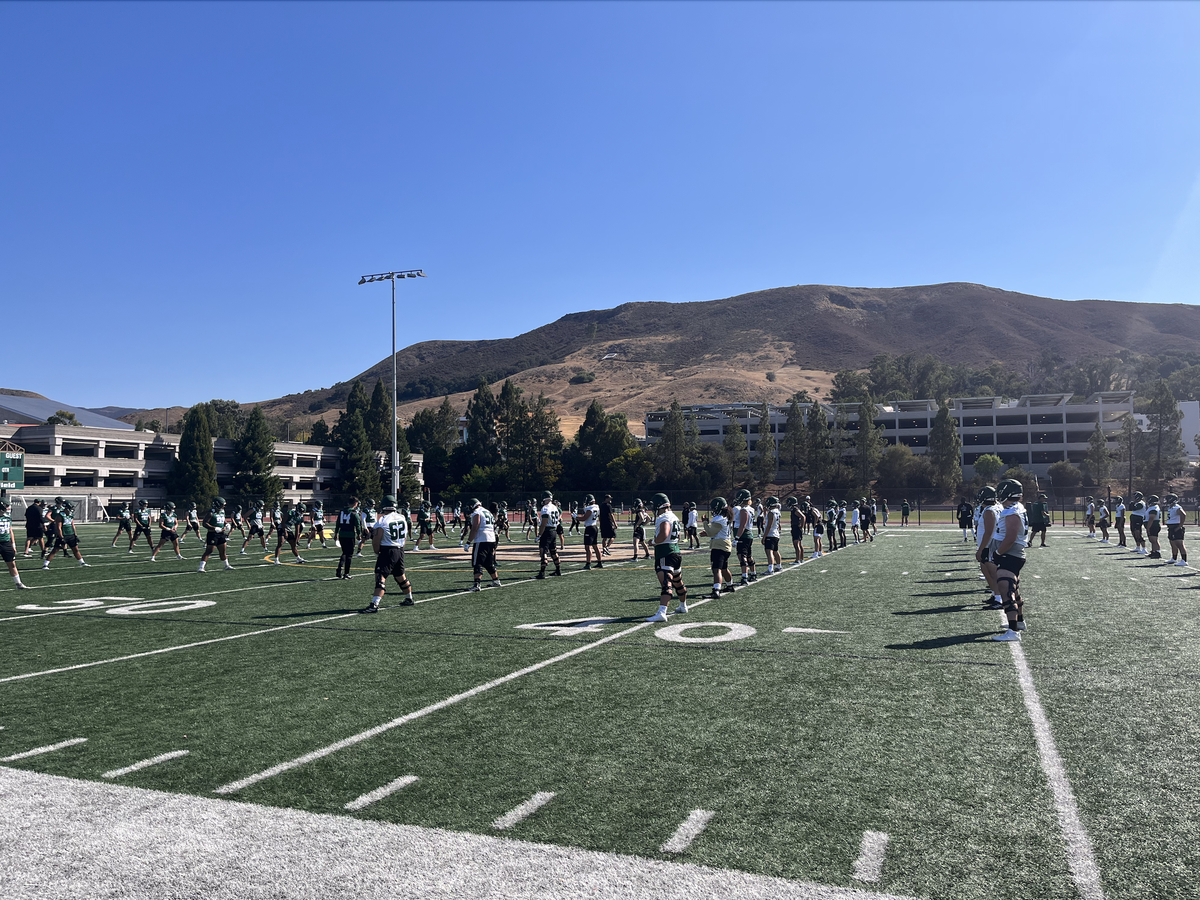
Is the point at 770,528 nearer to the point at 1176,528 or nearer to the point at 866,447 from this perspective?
the point at 1176,528

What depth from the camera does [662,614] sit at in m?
12.5

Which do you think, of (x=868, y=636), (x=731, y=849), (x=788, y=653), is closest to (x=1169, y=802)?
(x=731, y=849)

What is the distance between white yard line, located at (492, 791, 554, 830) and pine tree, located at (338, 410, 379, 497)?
8981 cm

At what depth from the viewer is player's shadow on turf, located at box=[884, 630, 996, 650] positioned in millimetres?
10281

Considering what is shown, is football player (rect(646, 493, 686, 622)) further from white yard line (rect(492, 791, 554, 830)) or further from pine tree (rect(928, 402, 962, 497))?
pine tree (rect(928, 402, 962, 497))

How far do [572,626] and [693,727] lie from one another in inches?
205

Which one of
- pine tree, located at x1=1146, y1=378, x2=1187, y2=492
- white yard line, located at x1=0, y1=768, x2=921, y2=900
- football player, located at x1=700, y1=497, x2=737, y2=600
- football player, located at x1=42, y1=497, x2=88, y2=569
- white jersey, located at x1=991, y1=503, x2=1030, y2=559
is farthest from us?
pine tree, located at x1=1146, y1=378, x2=1187, y2=492

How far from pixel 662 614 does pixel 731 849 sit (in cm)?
796

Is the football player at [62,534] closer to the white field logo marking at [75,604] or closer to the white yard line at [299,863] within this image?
the white field logo marking at [75,604]

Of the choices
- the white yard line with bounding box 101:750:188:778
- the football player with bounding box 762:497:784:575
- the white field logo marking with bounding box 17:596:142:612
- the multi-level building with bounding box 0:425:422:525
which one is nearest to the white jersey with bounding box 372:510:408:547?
the white field logo marking with bounding box 17:596:142:612

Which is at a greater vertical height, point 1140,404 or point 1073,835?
point 1140,404

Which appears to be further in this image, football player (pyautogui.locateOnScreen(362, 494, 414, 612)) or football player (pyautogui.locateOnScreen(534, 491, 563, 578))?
football player (pyautogui.locateOnScreen(534, 491, 563, 578))

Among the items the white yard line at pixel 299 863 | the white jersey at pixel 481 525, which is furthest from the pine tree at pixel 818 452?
the white yard line at pixel 299 863

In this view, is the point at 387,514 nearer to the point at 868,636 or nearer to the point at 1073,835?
the point at 868,636
